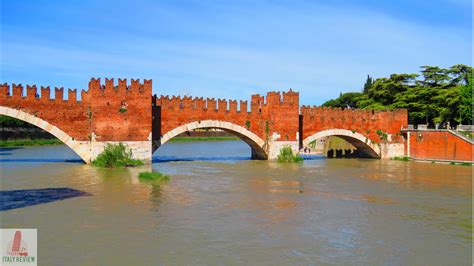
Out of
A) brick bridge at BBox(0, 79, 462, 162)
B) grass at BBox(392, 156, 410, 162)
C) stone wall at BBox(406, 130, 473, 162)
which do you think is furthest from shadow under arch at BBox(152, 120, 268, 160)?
stone wall at BBox(406, 130, 473, 162)

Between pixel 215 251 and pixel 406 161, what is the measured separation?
20500 mm

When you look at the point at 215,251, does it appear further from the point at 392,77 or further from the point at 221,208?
the point at 392,77

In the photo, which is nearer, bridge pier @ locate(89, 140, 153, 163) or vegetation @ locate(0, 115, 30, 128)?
bridge pier @ locate(89, 140, 153, 163)

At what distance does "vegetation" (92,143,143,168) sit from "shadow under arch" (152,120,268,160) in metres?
1.84

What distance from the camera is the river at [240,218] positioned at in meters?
7.46

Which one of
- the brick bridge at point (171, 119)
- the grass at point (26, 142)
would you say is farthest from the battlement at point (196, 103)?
the grass at point (26, 142)

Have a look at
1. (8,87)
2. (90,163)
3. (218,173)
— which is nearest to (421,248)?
(218,173)

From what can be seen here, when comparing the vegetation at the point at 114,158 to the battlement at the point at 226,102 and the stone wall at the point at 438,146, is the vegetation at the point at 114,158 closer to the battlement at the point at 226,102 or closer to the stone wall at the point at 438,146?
the battlement at the point at 226,102

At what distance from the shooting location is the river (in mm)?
7457

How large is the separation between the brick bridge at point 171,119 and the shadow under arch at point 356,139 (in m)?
0.05

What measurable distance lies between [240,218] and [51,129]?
39.6 feet

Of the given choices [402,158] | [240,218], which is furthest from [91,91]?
[402,158]

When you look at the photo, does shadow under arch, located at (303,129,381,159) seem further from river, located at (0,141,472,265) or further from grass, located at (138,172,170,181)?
grass, located at (138,172,170,181)

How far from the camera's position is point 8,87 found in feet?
60.2
